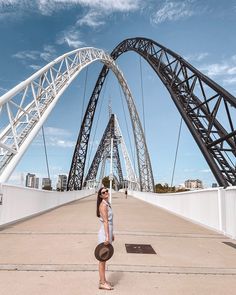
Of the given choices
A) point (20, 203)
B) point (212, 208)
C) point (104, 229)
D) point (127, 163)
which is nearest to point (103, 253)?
point (104, 229)

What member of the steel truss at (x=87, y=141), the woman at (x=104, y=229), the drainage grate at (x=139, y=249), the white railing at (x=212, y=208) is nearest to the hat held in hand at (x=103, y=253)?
the woman at (x=104, y=229)

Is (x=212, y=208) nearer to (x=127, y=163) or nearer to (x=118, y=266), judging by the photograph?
(x=118, y=266)

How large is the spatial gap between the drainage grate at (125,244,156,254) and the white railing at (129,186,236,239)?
327 cm

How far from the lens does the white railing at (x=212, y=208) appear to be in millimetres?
10164

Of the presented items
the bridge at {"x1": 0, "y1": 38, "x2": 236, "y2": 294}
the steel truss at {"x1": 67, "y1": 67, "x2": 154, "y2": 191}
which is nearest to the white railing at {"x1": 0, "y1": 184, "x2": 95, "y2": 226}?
the bridge at {"x1": 0, "y1": 38, "x2": 236, "y2": 294}

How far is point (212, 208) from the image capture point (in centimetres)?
1202

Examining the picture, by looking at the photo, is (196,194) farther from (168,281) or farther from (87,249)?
(168,281)

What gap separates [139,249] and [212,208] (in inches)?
201

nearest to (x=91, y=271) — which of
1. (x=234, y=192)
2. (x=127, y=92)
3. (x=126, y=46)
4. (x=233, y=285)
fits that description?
(x=233, y=285)

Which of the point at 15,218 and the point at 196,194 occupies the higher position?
the point at 196,194

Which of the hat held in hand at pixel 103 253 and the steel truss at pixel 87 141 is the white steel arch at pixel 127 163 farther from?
the hat held in hand at pixel 103 253

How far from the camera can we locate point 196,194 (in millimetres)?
14375

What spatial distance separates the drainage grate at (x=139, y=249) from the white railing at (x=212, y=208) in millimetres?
3267

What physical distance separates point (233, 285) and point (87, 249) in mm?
3623
